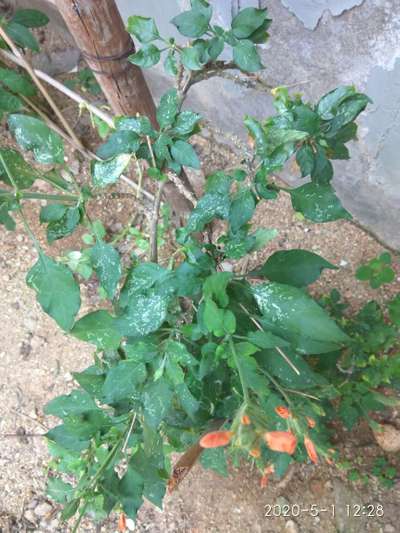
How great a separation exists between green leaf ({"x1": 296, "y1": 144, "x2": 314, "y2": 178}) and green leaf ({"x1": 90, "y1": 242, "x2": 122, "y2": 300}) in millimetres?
358

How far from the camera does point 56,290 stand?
91cm

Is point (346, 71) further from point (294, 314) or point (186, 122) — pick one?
point (294, 314)

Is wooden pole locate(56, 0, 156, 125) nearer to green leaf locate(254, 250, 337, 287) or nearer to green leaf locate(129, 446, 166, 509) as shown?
green leaf locate(254, 250, 337, 287)

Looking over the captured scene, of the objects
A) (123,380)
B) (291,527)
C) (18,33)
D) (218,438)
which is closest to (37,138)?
(123,380)

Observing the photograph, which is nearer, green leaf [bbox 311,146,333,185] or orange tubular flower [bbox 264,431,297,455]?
orange tubular flower [bbox 264,431,297,455]

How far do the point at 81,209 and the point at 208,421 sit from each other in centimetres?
58

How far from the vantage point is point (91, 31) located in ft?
3.75

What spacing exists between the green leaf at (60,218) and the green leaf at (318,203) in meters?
0.39

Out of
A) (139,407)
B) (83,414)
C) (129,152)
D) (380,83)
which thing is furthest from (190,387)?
(380,83)

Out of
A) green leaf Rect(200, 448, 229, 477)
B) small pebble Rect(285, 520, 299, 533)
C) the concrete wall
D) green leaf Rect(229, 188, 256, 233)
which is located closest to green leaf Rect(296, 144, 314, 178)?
green leaf Rect(229, 188, 256, 233)

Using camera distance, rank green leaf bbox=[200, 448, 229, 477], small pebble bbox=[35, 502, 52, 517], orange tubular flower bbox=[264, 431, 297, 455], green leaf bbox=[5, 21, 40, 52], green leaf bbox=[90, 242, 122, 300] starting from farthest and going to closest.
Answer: small pebble bbox=[35, 502, 52, 517] < green leaf bbox=[5, 21, 40, 52] < green leaf bbox=[200, 448, 229, 477] < green leaf bbox=[90, 242, 122, 300] < orange tubular flower bbox=[264, 431, 297, 455]

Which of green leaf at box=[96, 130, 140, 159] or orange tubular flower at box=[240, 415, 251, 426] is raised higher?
green leaf at box=[96, 130, 140, 159]

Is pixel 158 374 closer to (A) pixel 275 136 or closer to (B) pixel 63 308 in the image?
(B) pixel 63 308

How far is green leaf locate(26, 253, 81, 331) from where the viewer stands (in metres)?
0.89
